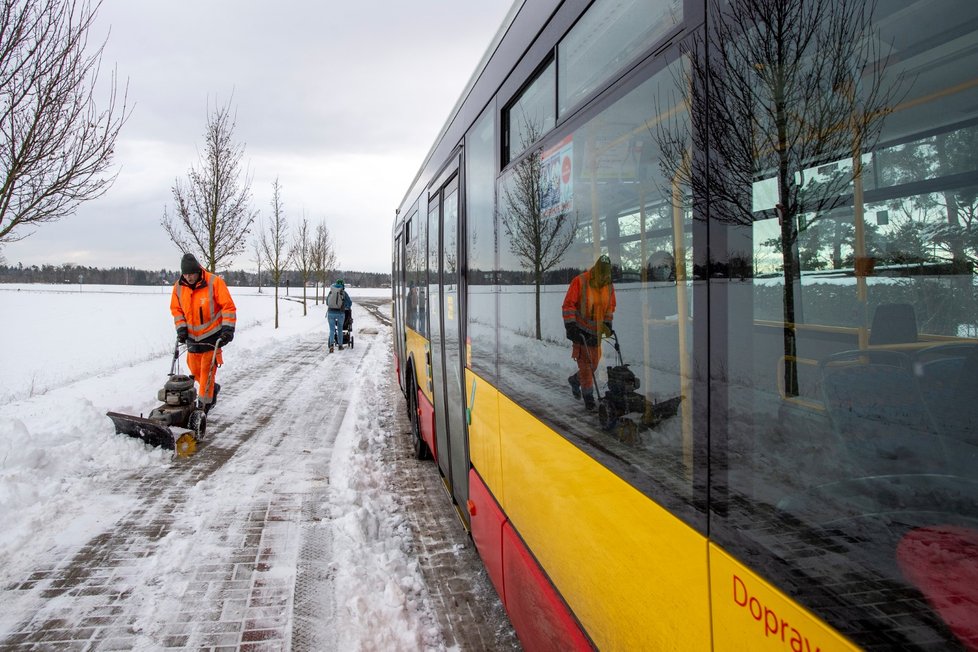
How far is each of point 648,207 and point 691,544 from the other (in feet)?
2.74

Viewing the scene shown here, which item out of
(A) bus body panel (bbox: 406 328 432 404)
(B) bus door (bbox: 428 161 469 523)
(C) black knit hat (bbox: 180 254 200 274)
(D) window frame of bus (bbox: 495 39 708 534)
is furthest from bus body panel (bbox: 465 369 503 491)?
(C) black knit hat (bbox: 180 254 200 274)

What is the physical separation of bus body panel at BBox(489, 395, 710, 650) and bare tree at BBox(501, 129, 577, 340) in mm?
556

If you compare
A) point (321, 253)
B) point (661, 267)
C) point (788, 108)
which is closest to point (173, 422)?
point (661, 267)

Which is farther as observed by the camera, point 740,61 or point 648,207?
point 648,207

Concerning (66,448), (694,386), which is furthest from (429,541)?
(66,448)

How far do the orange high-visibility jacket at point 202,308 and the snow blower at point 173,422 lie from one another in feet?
2.32

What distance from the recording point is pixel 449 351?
3.95 m

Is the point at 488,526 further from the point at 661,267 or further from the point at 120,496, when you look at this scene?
the point at 120,496

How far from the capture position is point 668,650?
1299 mm

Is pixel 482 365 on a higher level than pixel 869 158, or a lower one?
lower

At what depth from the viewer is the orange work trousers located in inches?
255

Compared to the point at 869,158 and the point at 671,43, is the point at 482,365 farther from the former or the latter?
the point at 869,158

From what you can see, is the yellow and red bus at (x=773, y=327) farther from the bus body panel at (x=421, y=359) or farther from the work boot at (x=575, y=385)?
the bus body panel at (x=421, y=359)

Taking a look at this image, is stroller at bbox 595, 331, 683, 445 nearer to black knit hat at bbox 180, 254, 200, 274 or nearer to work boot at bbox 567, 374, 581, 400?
work boot at bbox 567, 374, 581, 400
